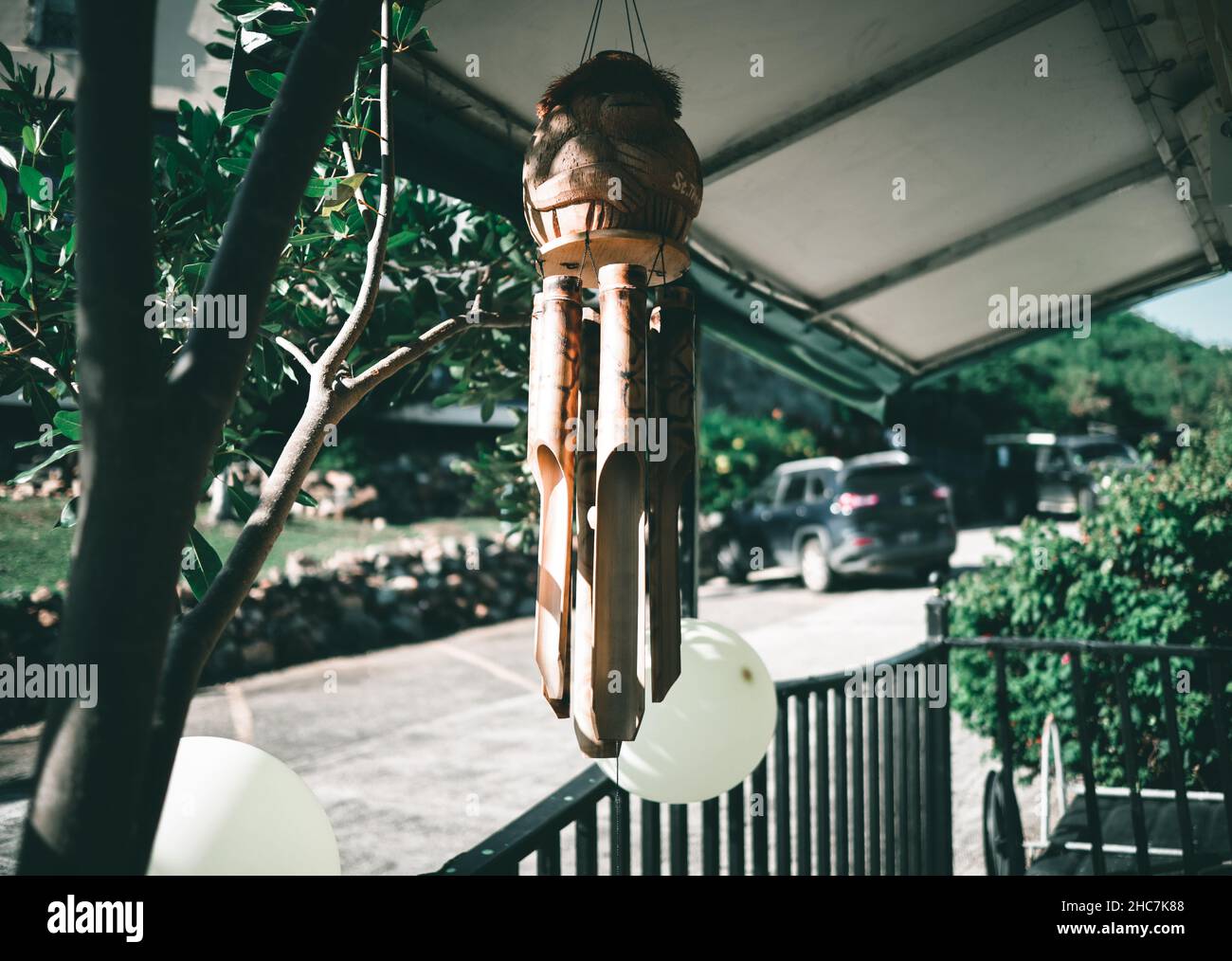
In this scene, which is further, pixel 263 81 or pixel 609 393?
pixel 263 81

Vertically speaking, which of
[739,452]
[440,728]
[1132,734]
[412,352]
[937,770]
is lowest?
[440,728]

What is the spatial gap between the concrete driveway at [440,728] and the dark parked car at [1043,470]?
25.7ft

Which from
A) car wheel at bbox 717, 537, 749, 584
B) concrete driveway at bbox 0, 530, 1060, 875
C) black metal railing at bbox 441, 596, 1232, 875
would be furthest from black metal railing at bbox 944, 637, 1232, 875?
car wheel at bbox 717, 537, 749, 584

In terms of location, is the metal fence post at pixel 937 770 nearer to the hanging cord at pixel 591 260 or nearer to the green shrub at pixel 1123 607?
the green shrub at pixel 1123 607

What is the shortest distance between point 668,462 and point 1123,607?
433 centimetres

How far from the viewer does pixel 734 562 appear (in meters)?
15.9

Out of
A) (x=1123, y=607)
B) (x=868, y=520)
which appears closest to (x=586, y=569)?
(x=1123, y=607)

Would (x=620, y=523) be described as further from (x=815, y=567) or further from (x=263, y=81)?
(x=815, y=567)

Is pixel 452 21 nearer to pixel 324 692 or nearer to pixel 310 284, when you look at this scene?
pixel 310 284

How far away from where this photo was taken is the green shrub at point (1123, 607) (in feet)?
14.7

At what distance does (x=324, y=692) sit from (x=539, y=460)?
8.51 metres

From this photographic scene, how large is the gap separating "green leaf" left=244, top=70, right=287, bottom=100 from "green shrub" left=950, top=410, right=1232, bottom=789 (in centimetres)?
406

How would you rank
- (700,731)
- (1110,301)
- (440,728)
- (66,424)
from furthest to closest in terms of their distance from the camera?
1. (440,728)
2. (1110,301)
3. (700,731)
4. (66,424)

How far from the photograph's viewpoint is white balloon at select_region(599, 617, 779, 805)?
182 centimetres
